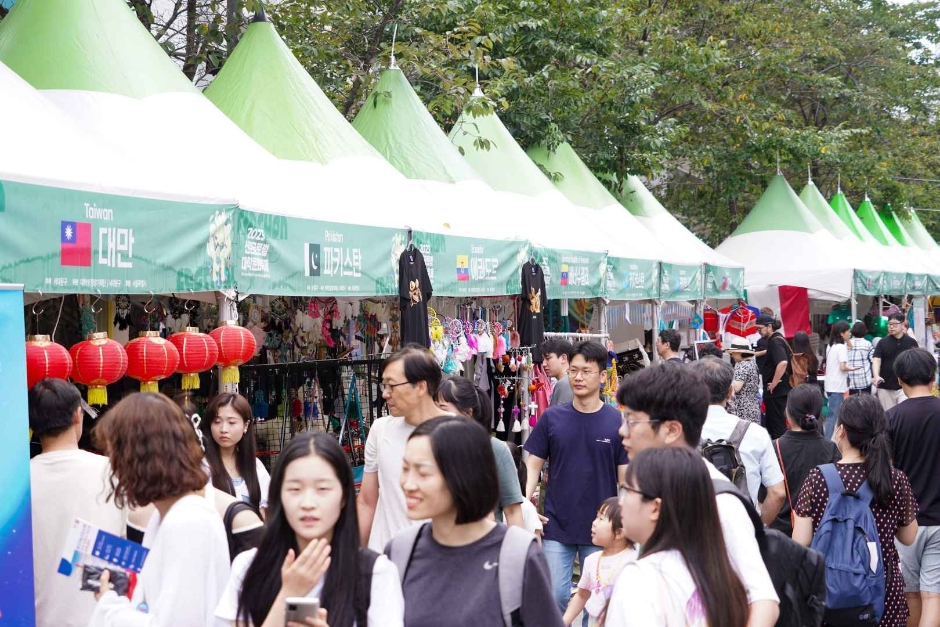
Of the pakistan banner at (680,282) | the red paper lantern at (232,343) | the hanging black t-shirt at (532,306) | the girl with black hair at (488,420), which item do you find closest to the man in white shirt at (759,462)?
the girl with black hair at (488,420)

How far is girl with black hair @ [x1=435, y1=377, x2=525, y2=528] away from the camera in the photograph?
4.53 meters

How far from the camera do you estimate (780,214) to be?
19234mm

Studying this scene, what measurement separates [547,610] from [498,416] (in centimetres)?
817

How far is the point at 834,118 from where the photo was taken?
26.0m

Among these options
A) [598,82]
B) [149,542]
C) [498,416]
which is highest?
[598,82]

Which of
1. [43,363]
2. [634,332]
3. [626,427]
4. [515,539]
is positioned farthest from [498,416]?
[515,539]

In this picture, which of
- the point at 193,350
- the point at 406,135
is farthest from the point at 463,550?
the point at 406,135

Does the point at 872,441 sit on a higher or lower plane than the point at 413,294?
lower

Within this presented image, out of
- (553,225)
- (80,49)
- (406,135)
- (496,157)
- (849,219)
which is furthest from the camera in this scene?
(849,219)

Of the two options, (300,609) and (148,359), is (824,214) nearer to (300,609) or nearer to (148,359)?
(148,359)

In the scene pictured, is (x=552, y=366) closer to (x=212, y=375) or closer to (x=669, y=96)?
(x=212, y=375)

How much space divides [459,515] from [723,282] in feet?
43.6

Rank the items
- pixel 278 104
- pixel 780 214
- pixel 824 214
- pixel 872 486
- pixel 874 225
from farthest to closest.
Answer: pixel 874 225 < pixel 824 214 < pixel 780 214 < pixel 278 104 < pixel 872 486

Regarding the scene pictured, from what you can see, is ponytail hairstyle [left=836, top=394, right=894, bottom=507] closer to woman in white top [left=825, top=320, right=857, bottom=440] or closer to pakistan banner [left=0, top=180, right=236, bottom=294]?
pakistan banner [left=0, top=180, right=236, bottom=294]
